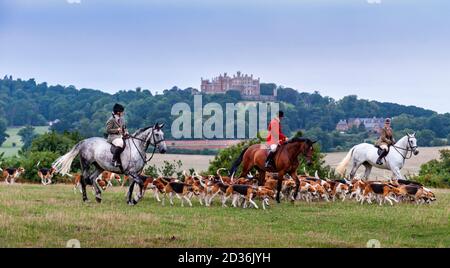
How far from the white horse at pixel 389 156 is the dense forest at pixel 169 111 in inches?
1495

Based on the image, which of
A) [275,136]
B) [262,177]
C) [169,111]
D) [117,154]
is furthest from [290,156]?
[169,111]

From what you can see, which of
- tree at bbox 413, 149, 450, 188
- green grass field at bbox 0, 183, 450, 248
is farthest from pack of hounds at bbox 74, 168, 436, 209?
tree at bbox 413, 149, 450, 188

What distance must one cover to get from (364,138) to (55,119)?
40.2m

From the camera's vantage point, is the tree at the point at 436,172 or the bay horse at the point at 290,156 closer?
the bay horse at the point at 290,156

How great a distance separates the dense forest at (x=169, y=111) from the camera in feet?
234

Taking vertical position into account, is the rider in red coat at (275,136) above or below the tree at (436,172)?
above

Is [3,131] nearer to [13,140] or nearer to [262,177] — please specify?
[13,140]

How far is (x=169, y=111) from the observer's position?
69.9 metres

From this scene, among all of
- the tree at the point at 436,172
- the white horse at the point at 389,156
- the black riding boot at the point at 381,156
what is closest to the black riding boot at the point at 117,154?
the black riding boot at the point at 381,156

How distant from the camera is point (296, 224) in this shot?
15.8 meters

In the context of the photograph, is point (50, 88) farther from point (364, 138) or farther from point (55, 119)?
point (364, 138)

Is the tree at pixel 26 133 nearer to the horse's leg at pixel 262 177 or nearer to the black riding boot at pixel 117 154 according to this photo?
the horse's leg at pixel 262 177

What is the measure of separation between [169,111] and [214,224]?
54922 mm

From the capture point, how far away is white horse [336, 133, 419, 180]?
2419 cm
